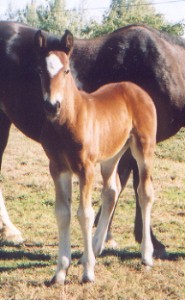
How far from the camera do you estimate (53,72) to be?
155 inches

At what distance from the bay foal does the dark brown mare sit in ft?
2.10

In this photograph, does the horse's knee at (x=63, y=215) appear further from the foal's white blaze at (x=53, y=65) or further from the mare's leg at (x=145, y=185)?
the foal's white blaze at (x=53, y=65)

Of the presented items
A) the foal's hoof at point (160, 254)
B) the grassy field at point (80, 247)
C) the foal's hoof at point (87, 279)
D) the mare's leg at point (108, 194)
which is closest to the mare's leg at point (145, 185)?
the grassy field at point (80, 247)

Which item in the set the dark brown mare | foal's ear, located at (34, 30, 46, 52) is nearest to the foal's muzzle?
foal's ear, located at (34, 30, 46, 52)

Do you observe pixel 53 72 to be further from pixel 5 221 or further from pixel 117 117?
pixel 5 221

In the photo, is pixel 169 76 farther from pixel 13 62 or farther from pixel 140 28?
pixel 13 62

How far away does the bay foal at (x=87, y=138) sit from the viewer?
4.05 m

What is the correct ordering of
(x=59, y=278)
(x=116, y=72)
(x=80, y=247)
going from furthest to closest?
(x=116, y=72) < (x=80, y=247) < (x=59, y=278)

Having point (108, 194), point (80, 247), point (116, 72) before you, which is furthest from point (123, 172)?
point (116, 72)

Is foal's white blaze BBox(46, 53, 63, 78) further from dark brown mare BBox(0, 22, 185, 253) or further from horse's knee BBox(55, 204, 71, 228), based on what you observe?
dark brown mare BBox(0, 22, 185, 253)

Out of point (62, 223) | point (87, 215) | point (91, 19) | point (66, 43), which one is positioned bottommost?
point (91, 19)

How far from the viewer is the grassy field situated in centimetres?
425

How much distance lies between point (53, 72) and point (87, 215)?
111 cm

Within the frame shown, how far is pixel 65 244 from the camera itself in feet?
14.4
